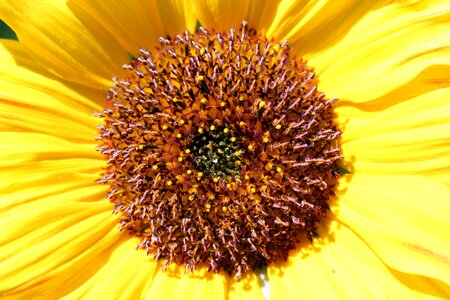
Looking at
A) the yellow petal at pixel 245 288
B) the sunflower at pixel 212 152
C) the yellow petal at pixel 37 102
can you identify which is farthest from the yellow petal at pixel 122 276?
the yellow petal at pixel 37 102

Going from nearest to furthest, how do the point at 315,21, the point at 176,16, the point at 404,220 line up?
1. the point at 404,220
2. the point at 315,21
3. the point at 176,16

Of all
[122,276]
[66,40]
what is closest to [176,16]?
[66,40]

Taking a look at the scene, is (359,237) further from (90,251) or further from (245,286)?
(90,251)

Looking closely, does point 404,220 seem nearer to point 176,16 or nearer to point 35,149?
point 176,16

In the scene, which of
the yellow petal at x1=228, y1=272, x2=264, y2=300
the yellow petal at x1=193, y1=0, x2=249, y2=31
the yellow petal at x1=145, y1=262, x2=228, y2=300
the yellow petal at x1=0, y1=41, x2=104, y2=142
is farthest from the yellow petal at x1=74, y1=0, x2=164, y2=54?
the yellow petal at x1=228, y1=272, x2=264, y2=300

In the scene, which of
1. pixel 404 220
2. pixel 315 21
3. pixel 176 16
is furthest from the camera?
pixel 176 16

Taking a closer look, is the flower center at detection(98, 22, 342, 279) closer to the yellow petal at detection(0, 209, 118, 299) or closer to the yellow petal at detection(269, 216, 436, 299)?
the yellow petal at detection(269, 216, 436, 299)

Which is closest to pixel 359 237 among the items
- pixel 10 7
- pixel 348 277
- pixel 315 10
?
pixel 348 277
